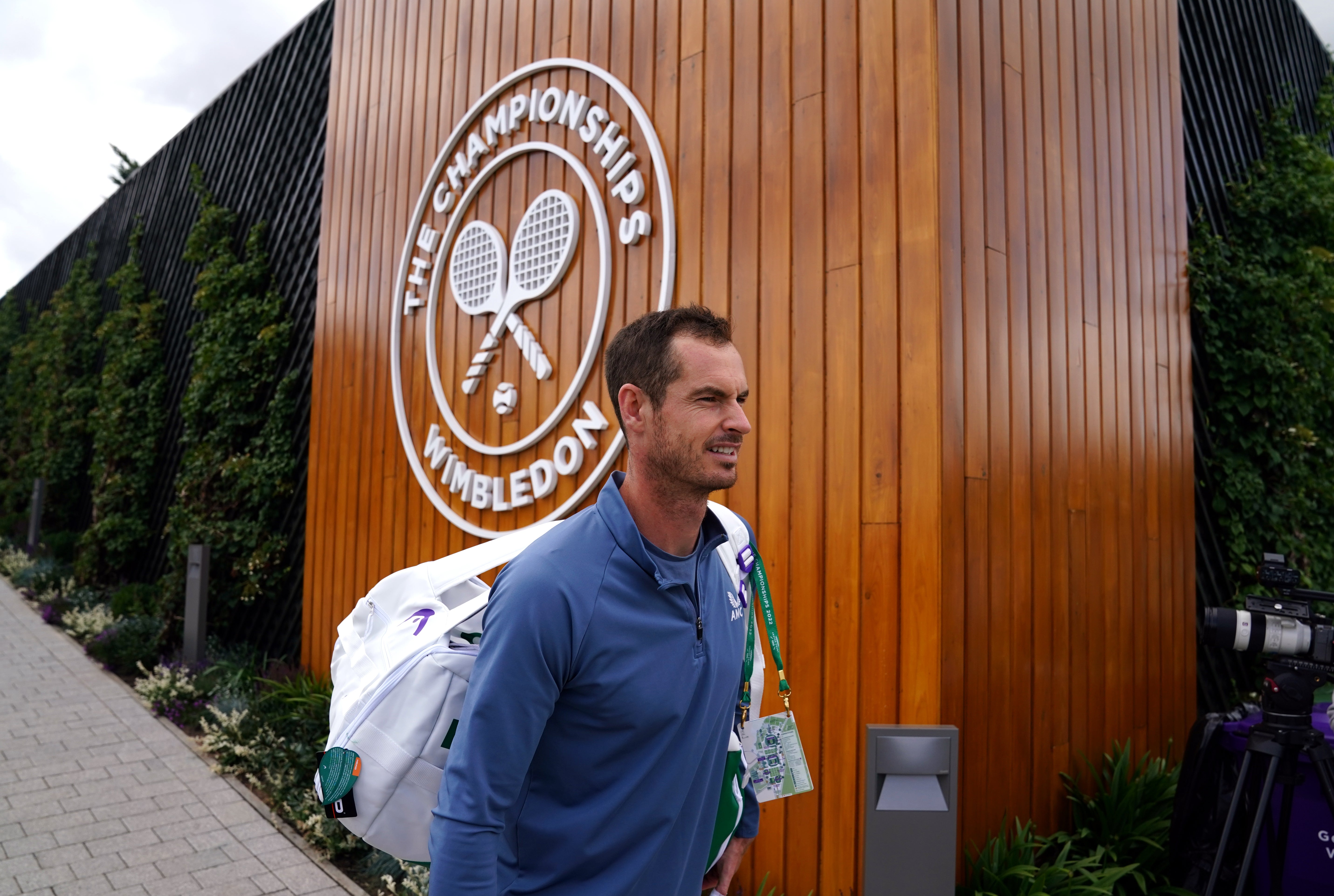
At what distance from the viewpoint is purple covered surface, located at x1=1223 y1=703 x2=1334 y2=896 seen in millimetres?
2354

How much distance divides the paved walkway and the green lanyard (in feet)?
6.98

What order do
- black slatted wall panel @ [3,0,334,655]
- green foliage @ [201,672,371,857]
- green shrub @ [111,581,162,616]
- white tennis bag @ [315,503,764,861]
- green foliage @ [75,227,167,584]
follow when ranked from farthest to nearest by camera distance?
1. green foliage @ [75,227,167,584]
2. green shrub @ [111,581,162,616]
3. black slatted wall panel @ [3,0,334,655]
4. green foliage @ [201,672,371,857]
5. white tennis bag @ [315,503,764,861]

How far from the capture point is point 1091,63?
329cm

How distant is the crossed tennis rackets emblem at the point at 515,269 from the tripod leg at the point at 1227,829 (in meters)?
2.62

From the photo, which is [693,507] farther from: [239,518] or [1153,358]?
[239,518]

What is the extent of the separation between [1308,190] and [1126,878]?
378 cm

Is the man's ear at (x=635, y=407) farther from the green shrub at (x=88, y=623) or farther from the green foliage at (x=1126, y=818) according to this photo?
the green shrub at (x=88, y=623)

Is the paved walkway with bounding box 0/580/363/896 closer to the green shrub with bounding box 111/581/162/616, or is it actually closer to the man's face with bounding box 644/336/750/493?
the green shrub with bounding box 111/581/162/616

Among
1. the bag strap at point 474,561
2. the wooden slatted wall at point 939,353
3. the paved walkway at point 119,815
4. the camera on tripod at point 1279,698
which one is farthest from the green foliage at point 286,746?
the camera on tripod at point 1279,698

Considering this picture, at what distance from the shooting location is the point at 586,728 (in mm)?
1226

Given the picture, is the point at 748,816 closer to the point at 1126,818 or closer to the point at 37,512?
the point at 1126,818

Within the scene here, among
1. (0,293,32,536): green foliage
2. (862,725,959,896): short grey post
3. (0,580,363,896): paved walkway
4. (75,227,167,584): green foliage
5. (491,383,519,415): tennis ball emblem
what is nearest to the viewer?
(862,725,959,896): short grey post

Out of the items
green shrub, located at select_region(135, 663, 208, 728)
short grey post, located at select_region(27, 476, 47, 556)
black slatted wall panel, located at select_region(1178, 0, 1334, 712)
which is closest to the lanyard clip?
black slatted wall panel, located at select_region(1178, 0, 1334, 712)

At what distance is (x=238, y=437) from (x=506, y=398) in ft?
11.5
